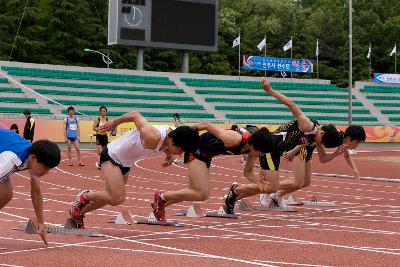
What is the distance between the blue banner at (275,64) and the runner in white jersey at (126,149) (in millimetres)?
51602

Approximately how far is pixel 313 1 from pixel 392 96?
1990 inches

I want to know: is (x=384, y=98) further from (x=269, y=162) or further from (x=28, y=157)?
(x=28, y=157)

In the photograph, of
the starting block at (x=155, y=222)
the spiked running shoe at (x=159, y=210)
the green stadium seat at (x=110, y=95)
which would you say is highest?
the green stadium seat at (x=110, y=95)

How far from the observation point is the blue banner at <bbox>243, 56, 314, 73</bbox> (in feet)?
201

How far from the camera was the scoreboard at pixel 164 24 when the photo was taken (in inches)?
1849

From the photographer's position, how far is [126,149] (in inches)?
364

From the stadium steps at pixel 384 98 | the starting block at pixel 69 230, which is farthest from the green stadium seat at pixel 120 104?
the starting block at pixel 69 230

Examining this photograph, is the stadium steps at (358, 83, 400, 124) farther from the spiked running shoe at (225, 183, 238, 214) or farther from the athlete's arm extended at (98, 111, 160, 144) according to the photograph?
the athlete's arm extended at (98, 111, 160, 144)

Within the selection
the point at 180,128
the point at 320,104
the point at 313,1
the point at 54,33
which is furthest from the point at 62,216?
the point at 313,1

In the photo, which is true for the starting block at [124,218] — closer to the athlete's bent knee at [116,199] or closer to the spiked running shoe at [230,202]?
the athlete's bent knee at [116,199]

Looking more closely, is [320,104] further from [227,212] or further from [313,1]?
[313,1]

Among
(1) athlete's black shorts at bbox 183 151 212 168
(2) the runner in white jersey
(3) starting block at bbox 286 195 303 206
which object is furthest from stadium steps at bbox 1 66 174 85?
(2) the runner in white jersey

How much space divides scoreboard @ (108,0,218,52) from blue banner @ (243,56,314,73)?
37.6ft

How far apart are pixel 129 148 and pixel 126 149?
0.15 ft
